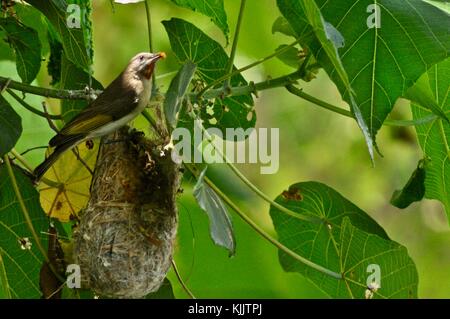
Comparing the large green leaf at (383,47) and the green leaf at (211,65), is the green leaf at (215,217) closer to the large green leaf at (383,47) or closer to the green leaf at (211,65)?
the large green leaf at (383,47)

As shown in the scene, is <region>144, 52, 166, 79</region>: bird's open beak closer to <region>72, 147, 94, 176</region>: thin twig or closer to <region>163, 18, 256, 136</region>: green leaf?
<region>163, 18, 256, 136</region>: green leaf

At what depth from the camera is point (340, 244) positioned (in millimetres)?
2930

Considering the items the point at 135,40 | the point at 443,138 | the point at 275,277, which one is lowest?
the point at 275,277

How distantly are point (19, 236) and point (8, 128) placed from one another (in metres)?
0.54

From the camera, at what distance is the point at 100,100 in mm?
2531

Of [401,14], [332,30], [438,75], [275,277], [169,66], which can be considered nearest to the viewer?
[332,30]

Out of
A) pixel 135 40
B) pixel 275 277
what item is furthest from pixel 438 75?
pixel 135 40

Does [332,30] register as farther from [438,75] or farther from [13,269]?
[13,269]

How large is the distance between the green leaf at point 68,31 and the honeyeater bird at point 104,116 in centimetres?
22

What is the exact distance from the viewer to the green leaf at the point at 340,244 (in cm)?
286

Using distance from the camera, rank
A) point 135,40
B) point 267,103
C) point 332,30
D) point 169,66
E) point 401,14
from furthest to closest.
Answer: point 267,103 < point 135,40 < point 169,66 < point 401,14 < point 332,30

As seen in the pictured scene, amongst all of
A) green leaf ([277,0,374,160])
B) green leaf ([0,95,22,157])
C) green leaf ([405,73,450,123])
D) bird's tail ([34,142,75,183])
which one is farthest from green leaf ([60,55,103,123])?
green leaf ([405,73,450,123])

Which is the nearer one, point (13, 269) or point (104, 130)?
point (104, 130)
